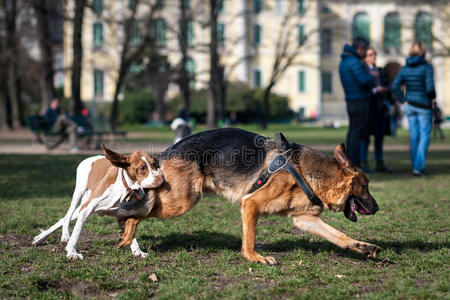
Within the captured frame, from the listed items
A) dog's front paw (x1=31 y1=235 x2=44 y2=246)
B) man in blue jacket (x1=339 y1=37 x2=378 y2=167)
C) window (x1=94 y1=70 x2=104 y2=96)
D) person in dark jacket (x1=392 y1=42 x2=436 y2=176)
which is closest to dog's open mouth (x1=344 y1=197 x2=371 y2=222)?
dog's front paw (x1=31 y1=235 x2=44 y2=246)

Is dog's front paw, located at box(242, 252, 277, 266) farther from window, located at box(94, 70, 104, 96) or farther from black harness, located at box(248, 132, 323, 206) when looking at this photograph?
window, located at box(94, 70, 104, 96)

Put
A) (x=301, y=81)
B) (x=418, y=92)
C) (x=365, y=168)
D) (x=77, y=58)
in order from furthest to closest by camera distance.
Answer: (x=301, y=81)
(x=77, y=58)
(x=365, y=168)
(x=418, y=92)

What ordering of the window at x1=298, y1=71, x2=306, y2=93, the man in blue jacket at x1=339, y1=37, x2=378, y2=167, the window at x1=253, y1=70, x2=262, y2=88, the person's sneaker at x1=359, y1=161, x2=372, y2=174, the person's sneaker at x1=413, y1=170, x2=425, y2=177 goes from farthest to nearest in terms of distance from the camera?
1. the window at x1=298, y1=71, x2=306, y2=93
2. the window at x1=253, y1=70, x2=262, y2=88
3. the person's sneaker at x1=359, y1=161, x2=372, y2=174
4. the person's sneaker at x1=413, y1=170, x2=425, y2=177
5. the man in blue jacket at x1=339, y1=37, x2=378, y2=167

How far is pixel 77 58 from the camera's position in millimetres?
26000

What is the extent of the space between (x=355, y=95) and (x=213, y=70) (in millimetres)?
25117

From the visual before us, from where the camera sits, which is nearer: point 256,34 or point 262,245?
point 262,245

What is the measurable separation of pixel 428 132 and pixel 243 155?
24.1 ft

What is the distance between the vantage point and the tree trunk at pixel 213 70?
34594 mm

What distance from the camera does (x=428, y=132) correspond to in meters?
11.6

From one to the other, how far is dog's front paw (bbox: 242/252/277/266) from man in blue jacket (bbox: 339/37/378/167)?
6.12 metres

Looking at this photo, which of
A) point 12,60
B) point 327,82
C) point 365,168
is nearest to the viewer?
point 365,168

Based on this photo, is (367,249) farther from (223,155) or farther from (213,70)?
(213,70)

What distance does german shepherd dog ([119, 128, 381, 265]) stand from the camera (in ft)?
17.1

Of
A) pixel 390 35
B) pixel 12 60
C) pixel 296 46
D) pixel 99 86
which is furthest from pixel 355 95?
pixel 390 35
